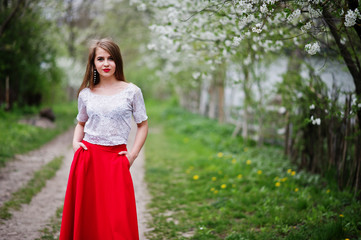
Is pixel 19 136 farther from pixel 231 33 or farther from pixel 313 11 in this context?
A: pixel 313 11

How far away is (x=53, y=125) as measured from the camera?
12445 millimetres

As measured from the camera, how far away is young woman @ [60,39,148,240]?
112 inches

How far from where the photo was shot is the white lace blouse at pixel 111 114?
288 cm

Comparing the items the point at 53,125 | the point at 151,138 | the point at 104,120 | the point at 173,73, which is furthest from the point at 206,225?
the point at 173,73

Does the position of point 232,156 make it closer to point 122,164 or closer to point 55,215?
point 55,215

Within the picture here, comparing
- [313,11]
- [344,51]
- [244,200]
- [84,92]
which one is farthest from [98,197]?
[344,51]

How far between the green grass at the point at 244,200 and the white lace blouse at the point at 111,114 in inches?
68.9

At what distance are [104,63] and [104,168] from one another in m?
0.92

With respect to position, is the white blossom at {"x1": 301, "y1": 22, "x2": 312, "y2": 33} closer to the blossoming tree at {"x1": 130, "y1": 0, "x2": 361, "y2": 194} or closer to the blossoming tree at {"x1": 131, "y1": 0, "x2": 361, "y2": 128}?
the blossoming tree at {"x1": 130, "y1": 0, "x2": 361, "y2": 194}

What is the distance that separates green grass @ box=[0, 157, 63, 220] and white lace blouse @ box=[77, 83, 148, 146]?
2.38 meters

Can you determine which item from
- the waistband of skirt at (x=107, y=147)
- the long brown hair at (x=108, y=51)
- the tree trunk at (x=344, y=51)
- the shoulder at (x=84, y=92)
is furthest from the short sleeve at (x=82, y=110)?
the tree trunk at (x=344, y=51)

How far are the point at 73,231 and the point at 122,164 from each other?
0.72 meters

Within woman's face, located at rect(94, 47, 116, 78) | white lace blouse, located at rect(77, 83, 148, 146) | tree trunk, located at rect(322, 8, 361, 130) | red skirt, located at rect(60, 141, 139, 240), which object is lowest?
red skirt, located at rect(60, 141, 139, 240)

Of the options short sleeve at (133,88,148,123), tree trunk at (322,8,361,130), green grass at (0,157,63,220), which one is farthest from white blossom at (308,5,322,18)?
green grass at (0,157,63,220)
